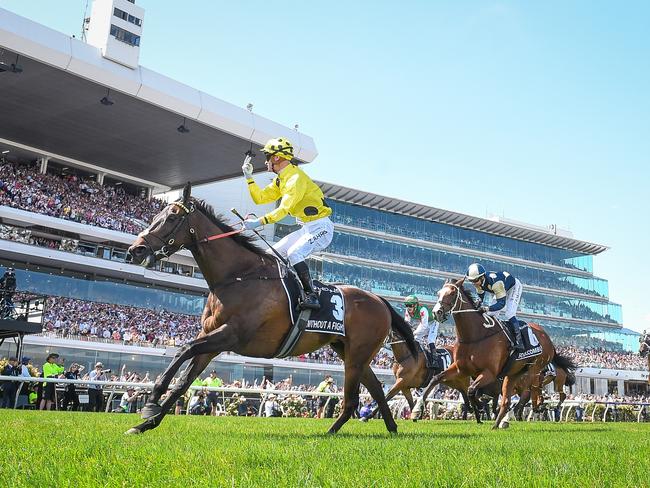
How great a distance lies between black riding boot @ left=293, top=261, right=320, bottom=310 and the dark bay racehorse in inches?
9.6

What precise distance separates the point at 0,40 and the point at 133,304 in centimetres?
1799

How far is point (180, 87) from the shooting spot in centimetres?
3272

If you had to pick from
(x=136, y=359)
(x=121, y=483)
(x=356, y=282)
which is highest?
(x=356, y=282)

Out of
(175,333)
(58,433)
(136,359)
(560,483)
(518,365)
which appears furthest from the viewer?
(175,333)

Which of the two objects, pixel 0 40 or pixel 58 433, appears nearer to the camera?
pixel 58 433

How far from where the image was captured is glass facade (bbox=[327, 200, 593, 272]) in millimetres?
62812

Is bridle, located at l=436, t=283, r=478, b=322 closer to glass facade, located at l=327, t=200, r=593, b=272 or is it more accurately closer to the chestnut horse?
the chestnut horse

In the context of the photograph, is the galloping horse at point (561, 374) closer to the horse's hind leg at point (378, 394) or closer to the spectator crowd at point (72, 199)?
the horse's hind leg at point (378, 394)

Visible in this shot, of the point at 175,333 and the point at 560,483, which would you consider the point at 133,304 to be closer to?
the point at 175,333

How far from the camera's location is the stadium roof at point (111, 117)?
92.1ft

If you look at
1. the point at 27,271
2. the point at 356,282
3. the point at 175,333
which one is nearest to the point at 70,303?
the point at 27,271

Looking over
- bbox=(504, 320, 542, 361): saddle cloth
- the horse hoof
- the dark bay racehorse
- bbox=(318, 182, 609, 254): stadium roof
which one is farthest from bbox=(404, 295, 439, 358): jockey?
bbox=(318, 182, 609, 254): stadium roof

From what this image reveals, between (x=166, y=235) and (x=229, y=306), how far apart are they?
99cm

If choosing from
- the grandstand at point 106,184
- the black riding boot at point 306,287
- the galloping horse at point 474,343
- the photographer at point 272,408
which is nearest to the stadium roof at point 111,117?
the grandstand at point 106,184
